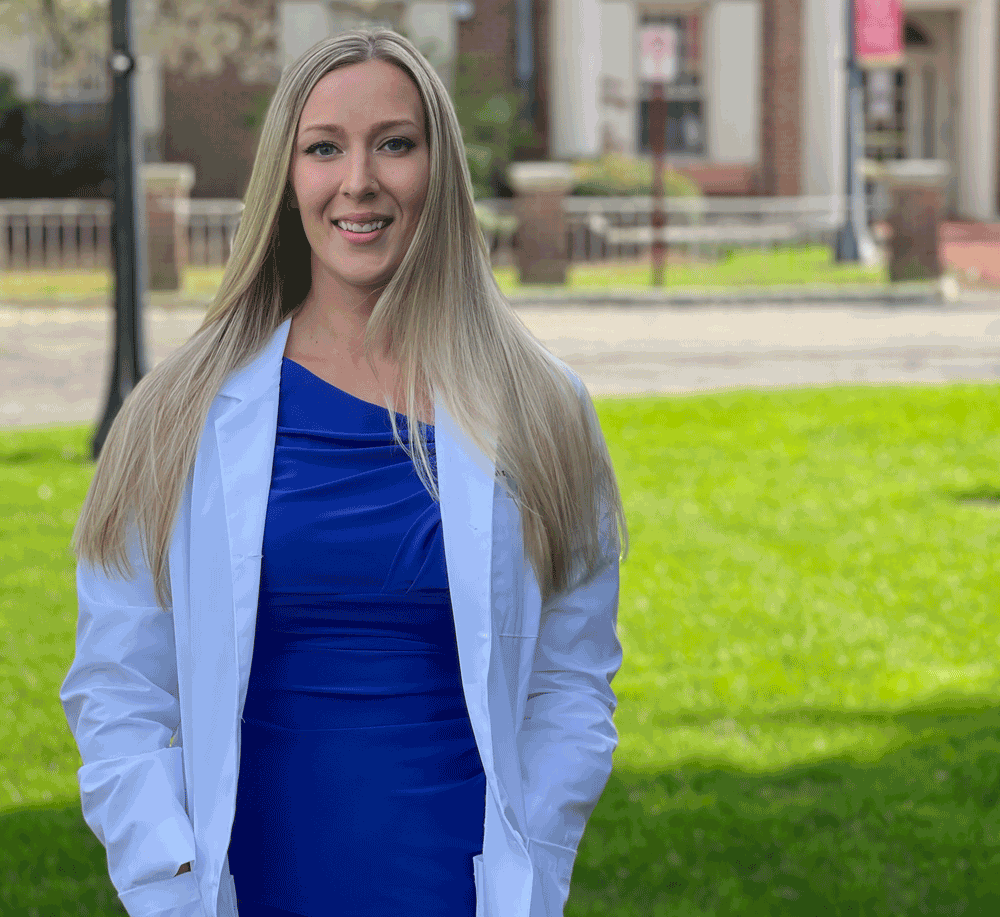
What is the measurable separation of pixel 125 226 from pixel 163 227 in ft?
32.2

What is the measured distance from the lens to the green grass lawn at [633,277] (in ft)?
59.6

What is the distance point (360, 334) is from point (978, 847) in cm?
283

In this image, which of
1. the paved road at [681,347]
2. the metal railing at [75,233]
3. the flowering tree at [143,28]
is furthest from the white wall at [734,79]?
the metal railing at [75,233]

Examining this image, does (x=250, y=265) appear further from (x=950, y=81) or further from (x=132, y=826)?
(x=950, y=81)

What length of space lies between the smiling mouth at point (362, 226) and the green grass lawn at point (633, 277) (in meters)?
15.9

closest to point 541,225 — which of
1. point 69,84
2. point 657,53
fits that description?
point 657,53

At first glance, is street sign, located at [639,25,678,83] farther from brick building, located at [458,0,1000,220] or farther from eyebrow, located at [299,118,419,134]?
eyebrow, located at [299,118,419,134]

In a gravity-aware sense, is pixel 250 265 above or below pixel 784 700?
above

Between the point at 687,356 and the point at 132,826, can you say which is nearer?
the point at 132,826

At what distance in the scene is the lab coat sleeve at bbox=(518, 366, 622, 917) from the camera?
6.42 ft

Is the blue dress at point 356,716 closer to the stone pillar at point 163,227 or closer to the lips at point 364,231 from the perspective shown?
the lips at point 364,231

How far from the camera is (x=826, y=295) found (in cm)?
1881

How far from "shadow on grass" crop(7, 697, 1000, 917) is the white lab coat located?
77.1 inches

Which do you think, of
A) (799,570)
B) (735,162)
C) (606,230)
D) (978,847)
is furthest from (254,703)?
(735,162)
